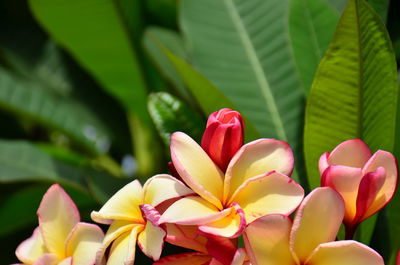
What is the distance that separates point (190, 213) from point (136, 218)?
0.07m

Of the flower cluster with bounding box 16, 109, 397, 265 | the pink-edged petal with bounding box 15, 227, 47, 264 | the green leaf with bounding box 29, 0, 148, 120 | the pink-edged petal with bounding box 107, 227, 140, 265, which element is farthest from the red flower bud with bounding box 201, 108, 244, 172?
the green leaf with bounding box 29, 0, 148, 120

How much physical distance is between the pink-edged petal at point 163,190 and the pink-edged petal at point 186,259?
2.0 inches

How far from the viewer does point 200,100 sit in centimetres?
92

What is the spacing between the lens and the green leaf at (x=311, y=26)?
97cm

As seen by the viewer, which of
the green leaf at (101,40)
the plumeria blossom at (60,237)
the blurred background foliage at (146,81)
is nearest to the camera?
the plumeria blossom at (60,237)

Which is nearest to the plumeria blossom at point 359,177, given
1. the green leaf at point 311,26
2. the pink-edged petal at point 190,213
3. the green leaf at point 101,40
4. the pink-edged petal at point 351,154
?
the pink-edged petal at point 351,154

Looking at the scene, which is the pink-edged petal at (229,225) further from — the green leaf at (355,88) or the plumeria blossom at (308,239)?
the green leaf at (355,88)

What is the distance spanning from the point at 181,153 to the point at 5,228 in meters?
0.76

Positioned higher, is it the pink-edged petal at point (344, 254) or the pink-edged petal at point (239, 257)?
the pink-edged petal at point (239, 257)

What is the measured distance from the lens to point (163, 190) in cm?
63

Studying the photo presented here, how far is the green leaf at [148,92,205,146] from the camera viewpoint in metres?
0.88

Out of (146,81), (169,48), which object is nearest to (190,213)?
(169,48)

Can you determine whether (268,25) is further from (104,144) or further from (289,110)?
(104,144)

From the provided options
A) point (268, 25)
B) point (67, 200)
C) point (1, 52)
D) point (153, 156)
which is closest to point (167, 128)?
point (67, 200)
